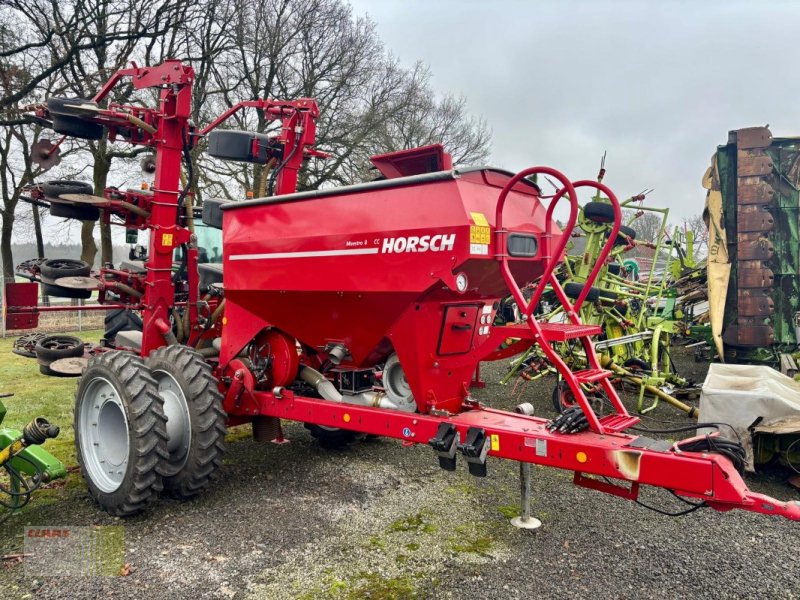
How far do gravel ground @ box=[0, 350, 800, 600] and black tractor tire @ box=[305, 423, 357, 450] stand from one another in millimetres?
456

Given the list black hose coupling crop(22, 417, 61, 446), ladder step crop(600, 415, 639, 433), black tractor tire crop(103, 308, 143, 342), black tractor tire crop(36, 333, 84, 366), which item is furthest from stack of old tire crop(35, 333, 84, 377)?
ladder step crop(600, 415, 639, 433)

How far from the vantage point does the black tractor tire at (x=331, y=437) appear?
4.94 meters

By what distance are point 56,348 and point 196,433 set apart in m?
1.78

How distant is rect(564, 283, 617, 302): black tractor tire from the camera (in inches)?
237

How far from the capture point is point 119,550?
323 centimetres

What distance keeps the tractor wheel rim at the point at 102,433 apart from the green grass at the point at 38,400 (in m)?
0.80

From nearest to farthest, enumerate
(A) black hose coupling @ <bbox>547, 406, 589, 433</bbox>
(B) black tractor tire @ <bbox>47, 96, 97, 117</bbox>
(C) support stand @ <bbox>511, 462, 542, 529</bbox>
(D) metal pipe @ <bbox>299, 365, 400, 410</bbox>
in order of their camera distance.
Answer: (A) black hose coupling @ <bbox>547, 406, 589, 433</bbox> → (C) support stand @ <bbox>511, 462, 542, 529</bbox> → (D) metal pipe @ <bbox>299, 365, 400, 410</bbox> → (B) black tractor tire @ <bbox>47, 96, 97, 117</bbox>

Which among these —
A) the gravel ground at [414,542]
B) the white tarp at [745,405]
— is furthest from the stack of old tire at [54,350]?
the white tarp at [745,405]

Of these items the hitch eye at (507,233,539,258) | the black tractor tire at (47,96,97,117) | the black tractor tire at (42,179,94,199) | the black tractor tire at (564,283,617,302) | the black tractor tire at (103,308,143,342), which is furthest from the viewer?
the black tractor tire at (103,308,143,342)

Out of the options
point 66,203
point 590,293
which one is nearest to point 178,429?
point 66,203

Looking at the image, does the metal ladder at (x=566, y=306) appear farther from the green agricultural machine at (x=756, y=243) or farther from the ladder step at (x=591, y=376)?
the green agricultural machine at (x=756, y=243)

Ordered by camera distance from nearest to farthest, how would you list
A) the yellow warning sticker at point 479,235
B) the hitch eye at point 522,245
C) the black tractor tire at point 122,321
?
the yellow warning sticker at point 479,235
the hitch eye at point 522,245
the black tractor tire at point 122,321

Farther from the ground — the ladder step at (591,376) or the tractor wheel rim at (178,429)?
the ladder step at (591,376)

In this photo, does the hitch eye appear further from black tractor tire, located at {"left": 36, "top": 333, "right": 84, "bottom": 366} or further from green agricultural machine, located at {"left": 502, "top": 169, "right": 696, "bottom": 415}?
black tractor tire, located at {"left": 36, "top": 333, "right": 84, "bottom": 366}
